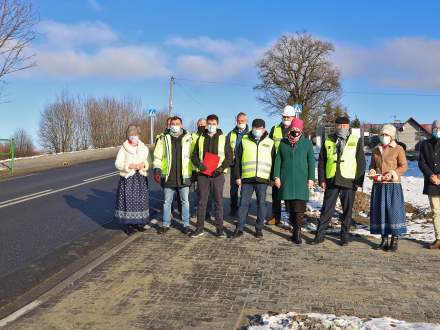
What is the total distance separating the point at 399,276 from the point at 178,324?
111 inches

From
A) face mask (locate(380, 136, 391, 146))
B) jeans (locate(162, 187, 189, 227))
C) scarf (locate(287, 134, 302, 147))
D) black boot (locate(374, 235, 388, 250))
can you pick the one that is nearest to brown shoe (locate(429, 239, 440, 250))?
black boot (locate(374, 235, 388, 250))

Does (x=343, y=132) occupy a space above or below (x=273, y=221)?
above

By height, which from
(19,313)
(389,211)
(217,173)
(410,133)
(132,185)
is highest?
(410,133)

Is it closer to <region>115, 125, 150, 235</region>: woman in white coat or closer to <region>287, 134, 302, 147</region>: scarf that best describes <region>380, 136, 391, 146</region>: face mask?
<region>287, 134, 302, 147</region>: scarf

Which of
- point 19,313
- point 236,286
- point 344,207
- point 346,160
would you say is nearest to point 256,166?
point 346,160

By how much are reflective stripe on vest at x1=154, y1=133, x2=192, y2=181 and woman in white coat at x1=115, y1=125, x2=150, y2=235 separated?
0.31 metres

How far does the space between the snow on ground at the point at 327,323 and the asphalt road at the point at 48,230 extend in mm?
2597

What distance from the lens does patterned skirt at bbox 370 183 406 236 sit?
6441 mm

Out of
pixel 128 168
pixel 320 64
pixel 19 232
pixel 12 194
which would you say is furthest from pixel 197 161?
pixel 320 64

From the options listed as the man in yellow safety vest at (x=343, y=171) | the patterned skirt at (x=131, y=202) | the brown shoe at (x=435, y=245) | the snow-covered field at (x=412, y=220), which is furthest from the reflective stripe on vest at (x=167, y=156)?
the brown shoe at (x=435, y=245)

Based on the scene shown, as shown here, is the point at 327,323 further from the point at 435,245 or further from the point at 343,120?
the point at 343,120

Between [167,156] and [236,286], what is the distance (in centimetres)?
297

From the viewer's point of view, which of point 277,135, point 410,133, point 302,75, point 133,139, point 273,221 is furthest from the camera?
point 410,133

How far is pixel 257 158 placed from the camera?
7.09 metres
